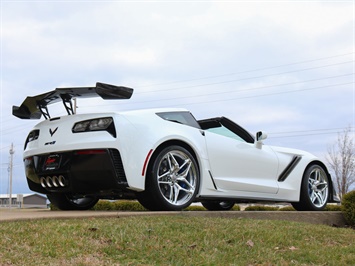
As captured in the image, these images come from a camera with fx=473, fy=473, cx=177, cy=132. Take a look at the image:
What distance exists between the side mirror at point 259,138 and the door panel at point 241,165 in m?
0.08

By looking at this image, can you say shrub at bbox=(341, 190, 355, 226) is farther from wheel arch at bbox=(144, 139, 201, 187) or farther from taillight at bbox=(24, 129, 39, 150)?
taillight at bbox=(24, 129, 39, 150)

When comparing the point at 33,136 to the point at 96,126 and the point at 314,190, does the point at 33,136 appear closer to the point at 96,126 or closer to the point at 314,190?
the point at 96,126

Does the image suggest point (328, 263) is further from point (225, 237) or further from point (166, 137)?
point (166, 137)

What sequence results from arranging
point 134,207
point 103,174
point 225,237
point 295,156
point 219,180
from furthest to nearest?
point 134,207
point 295,156
point 219,180
point 103,174
point 225,237

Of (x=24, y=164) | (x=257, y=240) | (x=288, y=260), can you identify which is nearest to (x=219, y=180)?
(x=257, y=240)

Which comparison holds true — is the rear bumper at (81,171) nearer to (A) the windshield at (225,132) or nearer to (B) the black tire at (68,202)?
(B) the black tire at (68,202)

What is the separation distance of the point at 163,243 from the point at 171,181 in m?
1.77

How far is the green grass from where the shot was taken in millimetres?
3656

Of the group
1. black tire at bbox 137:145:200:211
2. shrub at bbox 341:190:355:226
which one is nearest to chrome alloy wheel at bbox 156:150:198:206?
black tire at bbox 137:145:200:211

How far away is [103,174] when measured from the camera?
549cm

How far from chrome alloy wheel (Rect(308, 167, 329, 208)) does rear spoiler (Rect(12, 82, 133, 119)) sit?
377cm

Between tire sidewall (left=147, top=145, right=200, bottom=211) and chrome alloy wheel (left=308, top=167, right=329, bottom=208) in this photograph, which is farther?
chrome alloy wheel (left=308, top=167, right=329, bottom=208)

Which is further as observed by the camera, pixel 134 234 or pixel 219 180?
pixel 219 180

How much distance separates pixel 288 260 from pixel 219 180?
2.28 metres
